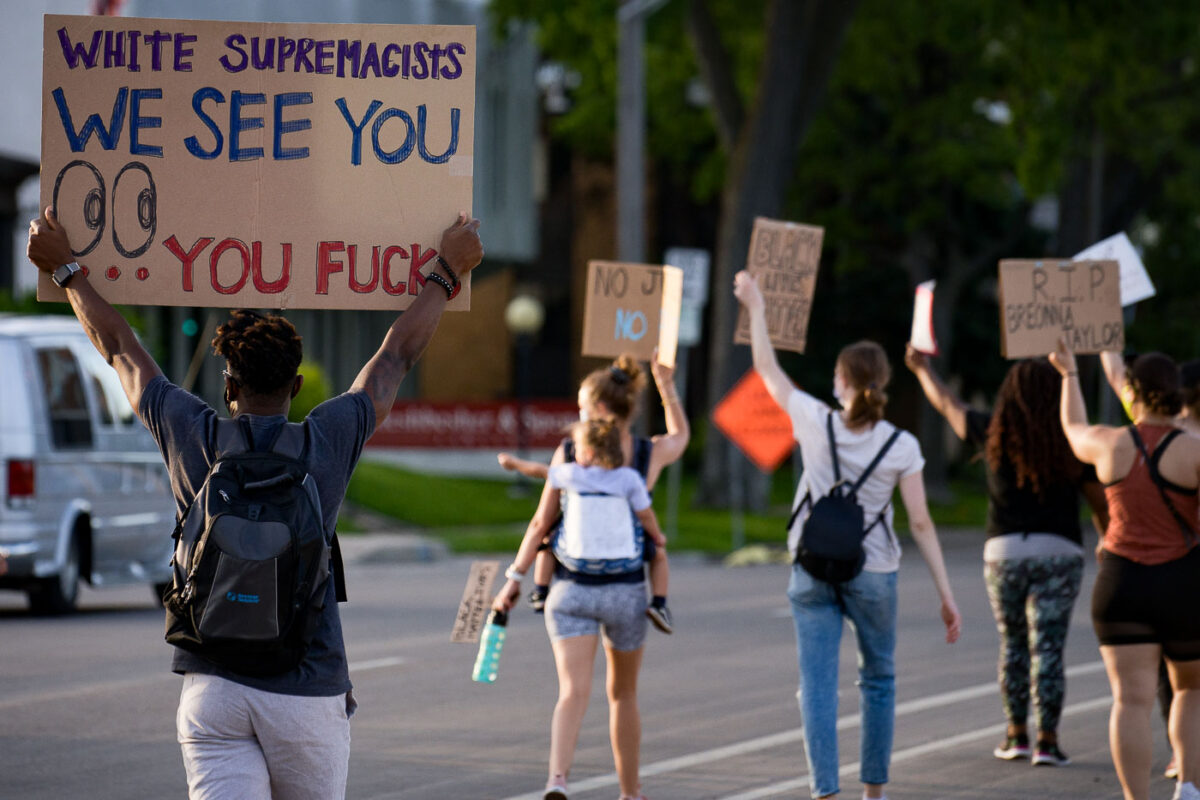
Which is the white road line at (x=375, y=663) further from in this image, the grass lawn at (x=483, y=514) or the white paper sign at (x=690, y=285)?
the white paper sign at (x=690, y=285)

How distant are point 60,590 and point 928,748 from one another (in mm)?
7668

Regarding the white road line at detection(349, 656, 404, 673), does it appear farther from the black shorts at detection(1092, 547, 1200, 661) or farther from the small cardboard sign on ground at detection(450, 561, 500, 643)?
the black shorts at detection(1092, 547, 1200, 661)

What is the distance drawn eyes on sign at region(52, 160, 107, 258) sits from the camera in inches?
187

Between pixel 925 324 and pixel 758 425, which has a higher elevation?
pixel 925 324

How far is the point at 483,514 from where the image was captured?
85.9ft

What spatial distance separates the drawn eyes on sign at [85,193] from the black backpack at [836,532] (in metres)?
2.86

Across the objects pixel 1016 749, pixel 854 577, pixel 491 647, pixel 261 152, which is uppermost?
pixel 261 152

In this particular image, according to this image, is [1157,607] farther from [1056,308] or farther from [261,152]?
[261,152]

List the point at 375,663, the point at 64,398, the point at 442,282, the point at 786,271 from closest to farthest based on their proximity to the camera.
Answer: the point at 442,282 < the point at 786,271 < the point at 375,663 < the point at 64,398

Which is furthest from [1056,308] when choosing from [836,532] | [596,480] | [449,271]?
[449,271]

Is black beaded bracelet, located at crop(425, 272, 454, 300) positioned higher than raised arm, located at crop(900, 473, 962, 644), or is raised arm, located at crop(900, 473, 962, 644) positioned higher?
black beaded bracelet, located at crop(425, 272, 454, 300)

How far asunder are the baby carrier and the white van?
7.29 meters

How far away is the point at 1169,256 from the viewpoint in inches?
1630

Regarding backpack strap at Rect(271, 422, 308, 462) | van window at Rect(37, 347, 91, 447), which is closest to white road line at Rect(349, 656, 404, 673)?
van window at Rect(37, 347, 91, 447)
